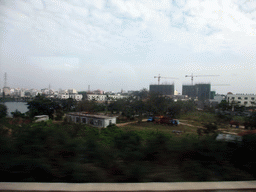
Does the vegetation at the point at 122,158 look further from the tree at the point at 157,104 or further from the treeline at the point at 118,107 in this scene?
the tree at the point at 157,104

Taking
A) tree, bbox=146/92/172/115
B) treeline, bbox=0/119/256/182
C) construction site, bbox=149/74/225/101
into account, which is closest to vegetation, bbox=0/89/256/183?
treeline, bbox=0/119/256/182

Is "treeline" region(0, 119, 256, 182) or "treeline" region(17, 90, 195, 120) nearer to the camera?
"treeline" region(0, 119, 256, 182)

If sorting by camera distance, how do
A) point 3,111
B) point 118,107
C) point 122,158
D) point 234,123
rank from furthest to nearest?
point 118,107 → point 3,111 → point 234,123 → point 122,158

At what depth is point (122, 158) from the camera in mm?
3043

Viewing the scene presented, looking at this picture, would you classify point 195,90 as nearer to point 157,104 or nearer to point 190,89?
point 190,89

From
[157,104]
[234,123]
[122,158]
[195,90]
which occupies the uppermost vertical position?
[195,90]

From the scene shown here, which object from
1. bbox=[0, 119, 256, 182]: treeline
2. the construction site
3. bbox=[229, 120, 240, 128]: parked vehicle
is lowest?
bbox=[0, 119, 256, 182]: treeline

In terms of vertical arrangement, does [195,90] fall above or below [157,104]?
above

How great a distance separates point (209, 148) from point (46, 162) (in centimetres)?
295

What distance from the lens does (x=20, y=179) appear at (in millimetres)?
2555

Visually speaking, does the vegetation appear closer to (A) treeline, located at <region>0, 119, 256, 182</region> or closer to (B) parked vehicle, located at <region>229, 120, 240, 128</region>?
(A) treeline, located at <region>0, 119, 256, 182</region>

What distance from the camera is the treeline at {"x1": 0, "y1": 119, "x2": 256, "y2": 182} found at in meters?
2.61

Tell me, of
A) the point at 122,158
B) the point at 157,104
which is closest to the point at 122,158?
the point at 122,158

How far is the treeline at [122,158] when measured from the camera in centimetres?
261
